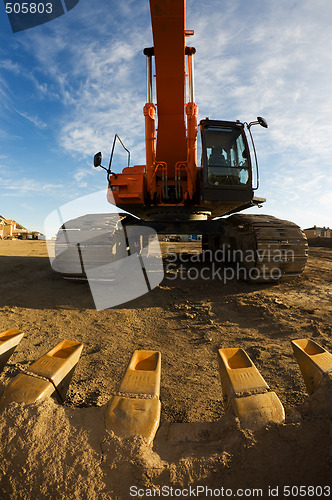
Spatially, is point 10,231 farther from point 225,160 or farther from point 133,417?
point 133,417

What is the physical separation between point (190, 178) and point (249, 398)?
4957mm

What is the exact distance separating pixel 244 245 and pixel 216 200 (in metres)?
1.17

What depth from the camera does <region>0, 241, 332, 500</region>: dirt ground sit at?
1.22 meters

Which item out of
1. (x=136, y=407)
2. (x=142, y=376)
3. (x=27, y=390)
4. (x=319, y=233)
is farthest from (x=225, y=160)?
(x=319, y=233)

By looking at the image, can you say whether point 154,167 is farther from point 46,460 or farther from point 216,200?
point 46,460

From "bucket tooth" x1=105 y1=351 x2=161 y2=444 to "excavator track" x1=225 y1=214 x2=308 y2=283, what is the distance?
416 centimetres

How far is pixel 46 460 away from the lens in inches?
49.8

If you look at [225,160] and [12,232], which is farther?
[12,232]

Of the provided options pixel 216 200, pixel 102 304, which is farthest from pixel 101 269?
pixel 216 200

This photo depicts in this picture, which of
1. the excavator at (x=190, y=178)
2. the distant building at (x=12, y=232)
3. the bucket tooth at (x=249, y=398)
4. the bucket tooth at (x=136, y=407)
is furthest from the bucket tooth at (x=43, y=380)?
the distant building at (x=12, y=232)

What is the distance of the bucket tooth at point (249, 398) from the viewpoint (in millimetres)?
1403

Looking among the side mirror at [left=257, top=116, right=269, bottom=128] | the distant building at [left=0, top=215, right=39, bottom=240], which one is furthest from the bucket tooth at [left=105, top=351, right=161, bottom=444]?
the distant building at [left=0, top=215, right=39, bottom=240]

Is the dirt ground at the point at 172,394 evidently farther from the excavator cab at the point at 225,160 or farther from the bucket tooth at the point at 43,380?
the excavator cab at the point at 225,160

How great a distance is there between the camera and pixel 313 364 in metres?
1.70
